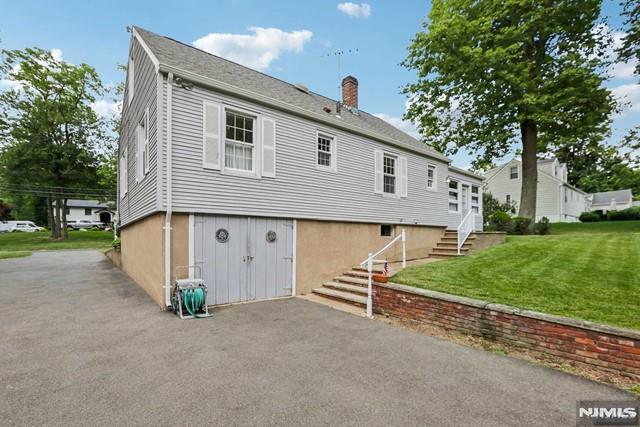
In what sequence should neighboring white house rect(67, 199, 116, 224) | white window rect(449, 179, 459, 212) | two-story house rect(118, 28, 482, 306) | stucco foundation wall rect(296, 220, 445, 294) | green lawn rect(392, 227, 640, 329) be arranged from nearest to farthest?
green lawn rect(392, 227, 640, 329) < two-story house rect(118, 28, 482, 306) < stucco foundation wall rect(296, 220, 445, 294) < white window rect(449, 179, 459, 212) < neighboring white house rect(67, 199, 116, 224)

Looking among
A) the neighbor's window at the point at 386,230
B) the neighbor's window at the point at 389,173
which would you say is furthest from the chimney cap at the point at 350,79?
the neighbor's window at the point at 386,230

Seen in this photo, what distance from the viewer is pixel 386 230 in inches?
449

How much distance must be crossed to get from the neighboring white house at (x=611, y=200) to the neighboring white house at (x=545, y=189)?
10.3m

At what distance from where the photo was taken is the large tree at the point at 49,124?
23.2 metres

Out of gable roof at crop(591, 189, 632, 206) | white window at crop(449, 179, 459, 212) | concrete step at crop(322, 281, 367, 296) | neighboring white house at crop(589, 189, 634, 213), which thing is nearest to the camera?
concrete step at crop(322, 281, 367, 296)

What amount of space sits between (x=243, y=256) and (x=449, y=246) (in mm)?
9085

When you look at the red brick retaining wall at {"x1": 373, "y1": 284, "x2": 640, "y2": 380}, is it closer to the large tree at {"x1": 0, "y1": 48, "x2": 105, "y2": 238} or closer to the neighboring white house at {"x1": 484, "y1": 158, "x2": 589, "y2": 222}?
the neighboring white house at {"x1": 484, "y1": 158, "x2": 589, "y2": 222}

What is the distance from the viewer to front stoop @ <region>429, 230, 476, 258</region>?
1160cm

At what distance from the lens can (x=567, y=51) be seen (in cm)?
1458

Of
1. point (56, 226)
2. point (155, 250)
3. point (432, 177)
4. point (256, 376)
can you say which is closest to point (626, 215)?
point (432, 177)

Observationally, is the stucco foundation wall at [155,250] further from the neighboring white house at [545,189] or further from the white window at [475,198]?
the neighboring white house at [545,189]

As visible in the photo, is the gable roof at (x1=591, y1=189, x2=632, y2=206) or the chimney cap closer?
the chimney cap

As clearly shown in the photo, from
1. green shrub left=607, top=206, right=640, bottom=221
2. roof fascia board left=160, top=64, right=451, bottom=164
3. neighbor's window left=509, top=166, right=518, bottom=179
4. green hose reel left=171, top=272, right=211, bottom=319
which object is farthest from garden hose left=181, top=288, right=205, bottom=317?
green shrub left=607, top=206, right=640, bottom=221

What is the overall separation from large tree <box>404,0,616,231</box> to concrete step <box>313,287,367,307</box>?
1236 centimetres
